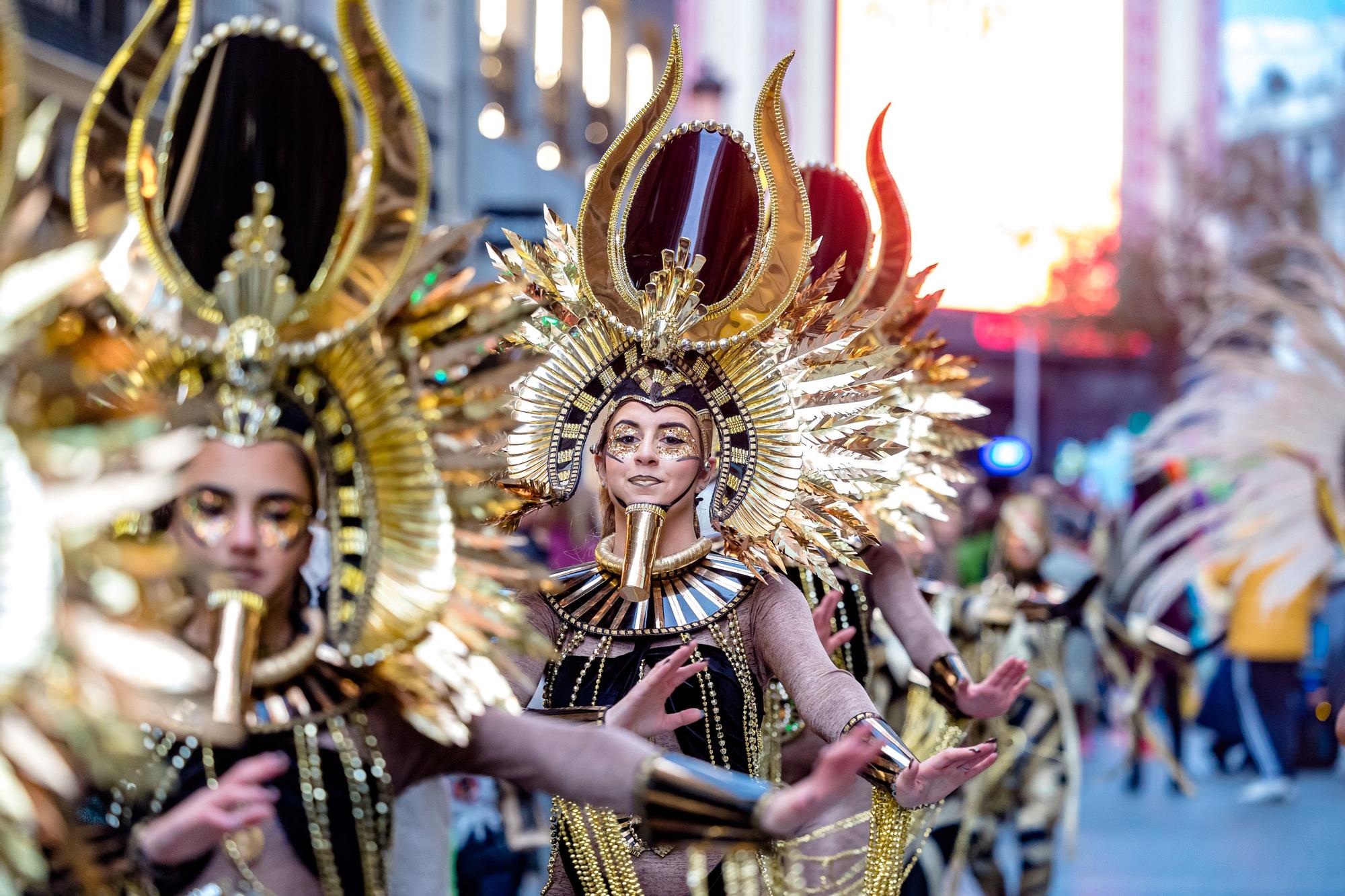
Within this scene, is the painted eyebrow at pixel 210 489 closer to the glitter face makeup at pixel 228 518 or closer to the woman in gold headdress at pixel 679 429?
the glitter face makeup at pixel 228 518

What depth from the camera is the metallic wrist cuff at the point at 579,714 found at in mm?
3375

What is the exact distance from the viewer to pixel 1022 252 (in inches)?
1276

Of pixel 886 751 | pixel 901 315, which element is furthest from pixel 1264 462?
pixel 886 751

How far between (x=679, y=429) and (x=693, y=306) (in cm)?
27

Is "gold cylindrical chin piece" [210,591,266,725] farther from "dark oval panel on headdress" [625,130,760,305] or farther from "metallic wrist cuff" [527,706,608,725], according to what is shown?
"dark oval panel on headdress" [625,130,760,305]

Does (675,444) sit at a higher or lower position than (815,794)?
higher

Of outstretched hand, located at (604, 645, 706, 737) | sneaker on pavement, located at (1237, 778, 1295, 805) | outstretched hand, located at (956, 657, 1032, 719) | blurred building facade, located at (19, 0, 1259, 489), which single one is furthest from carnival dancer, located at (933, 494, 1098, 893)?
sneaker on pavement, located at (1237, 778, 1295, 805)

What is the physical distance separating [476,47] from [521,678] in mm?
13610

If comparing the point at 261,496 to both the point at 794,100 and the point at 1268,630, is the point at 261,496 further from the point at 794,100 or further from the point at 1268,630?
the point at 794,100

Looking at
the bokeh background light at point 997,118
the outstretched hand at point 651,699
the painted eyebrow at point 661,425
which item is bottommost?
the outstretched hand at point 651,699

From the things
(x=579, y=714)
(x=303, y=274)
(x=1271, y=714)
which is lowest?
(x=1271, y=714)

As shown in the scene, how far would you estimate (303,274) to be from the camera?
2.68 meters

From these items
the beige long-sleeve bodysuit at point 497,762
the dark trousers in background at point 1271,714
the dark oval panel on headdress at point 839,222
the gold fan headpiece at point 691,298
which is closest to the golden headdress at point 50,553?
the beige long-sleeve bodysuit at point 497,762

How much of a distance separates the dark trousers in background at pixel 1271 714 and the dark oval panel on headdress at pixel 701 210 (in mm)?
8115
